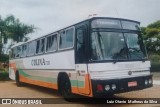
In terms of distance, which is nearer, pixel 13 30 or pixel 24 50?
pixel 24 50

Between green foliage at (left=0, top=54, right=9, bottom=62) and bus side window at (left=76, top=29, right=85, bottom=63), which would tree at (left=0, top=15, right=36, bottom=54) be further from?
bus side window at (left=76, top=29, right=85, bottom=63)

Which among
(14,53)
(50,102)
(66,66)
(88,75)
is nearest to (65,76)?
(66,66)

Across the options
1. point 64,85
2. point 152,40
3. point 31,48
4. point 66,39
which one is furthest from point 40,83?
point 152,40

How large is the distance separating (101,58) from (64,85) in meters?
2.88

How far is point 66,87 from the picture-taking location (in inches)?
470

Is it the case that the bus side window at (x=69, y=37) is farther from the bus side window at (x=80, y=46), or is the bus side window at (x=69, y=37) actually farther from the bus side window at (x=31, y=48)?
the bus side window at (x=31, y=48)

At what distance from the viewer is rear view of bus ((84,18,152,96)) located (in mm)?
9680

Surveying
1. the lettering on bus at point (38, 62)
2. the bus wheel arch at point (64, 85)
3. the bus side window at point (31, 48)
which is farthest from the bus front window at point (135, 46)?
the bus side window at point (31, 48)

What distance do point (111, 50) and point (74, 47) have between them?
62.1 inches

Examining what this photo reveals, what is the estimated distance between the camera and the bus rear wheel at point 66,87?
11.7m

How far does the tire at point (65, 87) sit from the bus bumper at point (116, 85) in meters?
2.26

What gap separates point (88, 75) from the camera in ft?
32.2

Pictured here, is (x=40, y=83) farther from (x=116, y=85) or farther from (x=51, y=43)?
(x=116, y=85)

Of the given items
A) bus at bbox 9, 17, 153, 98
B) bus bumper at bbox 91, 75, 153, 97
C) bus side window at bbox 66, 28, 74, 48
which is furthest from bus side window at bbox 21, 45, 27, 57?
bus bumper at bbox 91, 75, 153, 97
